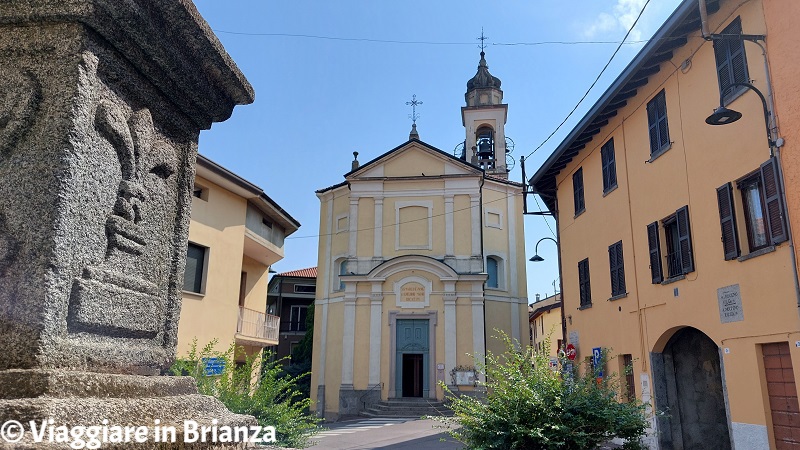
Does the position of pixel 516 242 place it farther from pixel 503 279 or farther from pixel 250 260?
pixel 250 260

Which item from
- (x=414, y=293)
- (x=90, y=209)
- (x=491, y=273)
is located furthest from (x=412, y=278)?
(x=90, y=209)

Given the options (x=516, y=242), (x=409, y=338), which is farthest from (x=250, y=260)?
(x=516, y=242)

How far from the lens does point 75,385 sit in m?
1.96

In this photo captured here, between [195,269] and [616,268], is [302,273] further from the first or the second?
[616,268]

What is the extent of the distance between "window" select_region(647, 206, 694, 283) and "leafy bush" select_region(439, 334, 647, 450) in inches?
277

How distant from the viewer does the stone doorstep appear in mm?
1845

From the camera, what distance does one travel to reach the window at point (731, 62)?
379 inches

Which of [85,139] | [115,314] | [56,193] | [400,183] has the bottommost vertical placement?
[115,314]

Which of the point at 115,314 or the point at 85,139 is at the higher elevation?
the point at 85,139

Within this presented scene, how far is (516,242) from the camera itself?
2870 centimetres

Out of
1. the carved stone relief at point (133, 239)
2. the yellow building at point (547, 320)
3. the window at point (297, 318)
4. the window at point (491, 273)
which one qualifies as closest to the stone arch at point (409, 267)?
the window at point (491, 273)

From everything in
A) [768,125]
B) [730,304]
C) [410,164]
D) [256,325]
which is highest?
[410,164]

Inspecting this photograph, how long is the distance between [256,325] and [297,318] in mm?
21192

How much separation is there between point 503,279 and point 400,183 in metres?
6.86
